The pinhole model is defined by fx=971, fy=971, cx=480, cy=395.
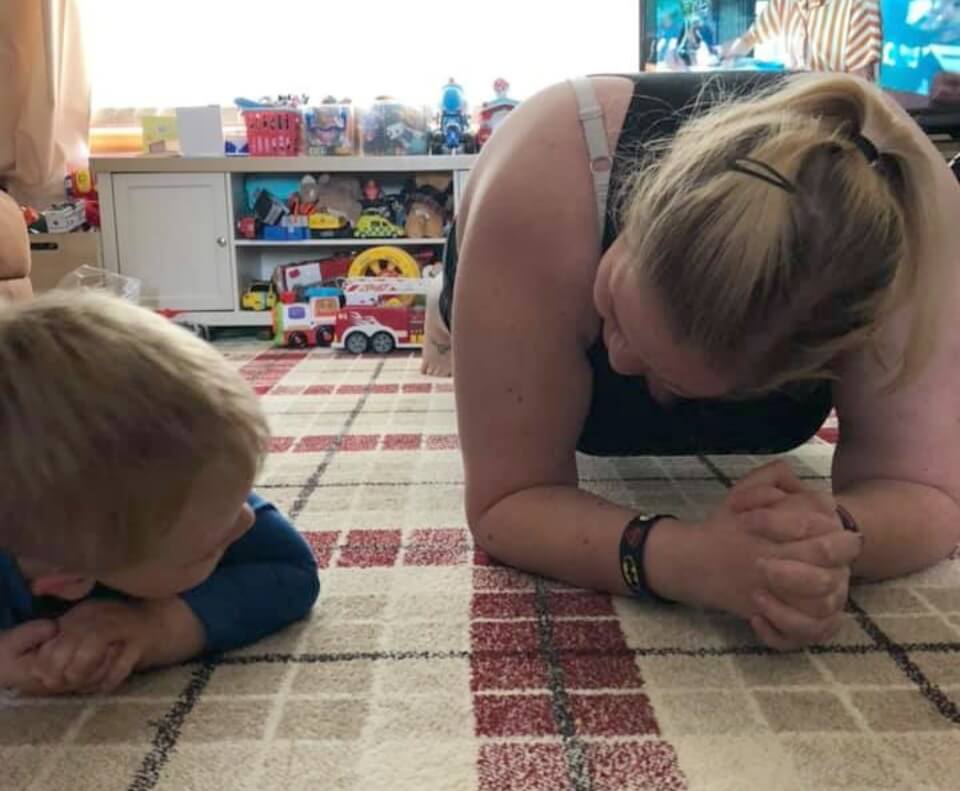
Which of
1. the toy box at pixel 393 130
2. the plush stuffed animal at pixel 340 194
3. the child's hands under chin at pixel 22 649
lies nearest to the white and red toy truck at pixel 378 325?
the plush stuffed animal at pixel 340 194

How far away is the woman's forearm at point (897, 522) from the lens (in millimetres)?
760

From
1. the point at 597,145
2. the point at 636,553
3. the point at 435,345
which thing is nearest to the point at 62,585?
the point at 636,553

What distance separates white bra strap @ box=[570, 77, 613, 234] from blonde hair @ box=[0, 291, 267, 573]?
0.35m

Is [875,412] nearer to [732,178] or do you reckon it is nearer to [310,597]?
[732,178]

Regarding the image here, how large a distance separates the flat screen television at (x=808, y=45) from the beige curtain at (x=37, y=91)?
5.16 feet

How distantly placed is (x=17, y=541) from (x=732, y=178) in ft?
1.50

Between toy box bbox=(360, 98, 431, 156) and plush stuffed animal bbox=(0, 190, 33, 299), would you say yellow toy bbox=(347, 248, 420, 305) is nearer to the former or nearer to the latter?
toy box bbox=(360, 98, 431, 156)

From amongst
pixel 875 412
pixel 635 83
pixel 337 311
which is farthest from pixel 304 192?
pixel 875 412

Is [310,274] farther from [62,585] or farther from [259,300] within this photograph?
[62,585]

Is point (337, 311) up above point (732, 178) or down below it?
below

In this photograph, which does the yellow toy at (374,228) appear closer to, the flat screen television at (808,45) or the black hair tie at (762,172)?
the flat screen television at (808,45)

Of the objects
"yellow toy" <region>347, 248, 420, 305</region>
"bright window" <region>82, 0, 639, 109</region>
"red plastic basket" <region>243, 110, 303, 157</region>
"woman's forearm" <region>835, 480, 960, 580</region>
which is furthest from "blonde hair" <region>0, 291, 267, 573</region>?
"bright window" <region>82, 0, 639, 109</region>

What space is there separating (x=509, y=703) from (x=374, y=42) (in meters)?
2.58

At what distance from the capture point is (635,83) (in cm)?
84
